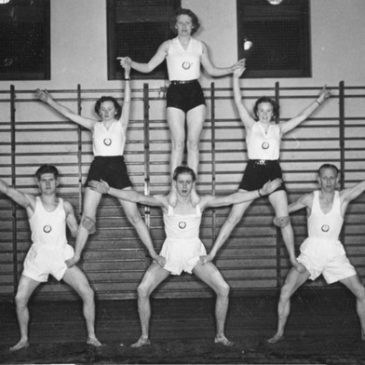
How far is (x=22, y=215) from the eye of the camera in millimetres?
6461

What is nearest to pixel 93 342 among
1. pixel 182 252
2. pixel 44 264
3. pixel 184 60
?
pixel 44 264

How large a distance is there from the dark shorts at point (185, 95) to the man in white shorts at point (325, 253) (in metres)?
1.39

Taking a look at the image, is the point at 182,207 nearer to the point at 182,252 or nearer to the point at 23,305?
the point at 182,252

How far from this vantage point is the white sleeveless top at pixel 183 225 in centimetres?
484

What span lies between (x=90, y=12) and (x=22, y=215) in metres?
2.49

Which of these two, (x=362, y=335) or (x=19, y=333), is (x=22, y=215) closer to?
(x=19, y=333)

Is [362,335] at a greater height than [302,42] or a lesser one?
lesser

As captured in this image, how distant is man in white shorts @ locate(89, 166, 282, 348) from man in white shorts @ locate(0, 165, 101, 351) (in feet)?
1.24

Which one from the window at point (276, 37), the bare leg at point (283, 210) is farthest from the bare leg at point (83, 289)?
the window at point (276, 37)

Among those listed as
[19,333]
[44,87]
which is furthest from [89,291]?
[44,87]

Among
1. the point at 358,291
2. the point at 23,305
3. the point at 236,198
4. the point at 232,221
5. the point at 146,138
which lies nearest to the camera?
the point at 23,305

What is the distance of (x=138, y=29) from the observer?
6.59m

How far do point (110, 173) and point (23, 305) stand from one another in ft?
4.63

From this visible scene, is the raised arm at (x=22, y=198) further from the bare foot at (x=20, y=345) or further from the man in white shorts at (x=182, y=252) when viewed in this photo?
the bare foot at (x=20, y=345)
